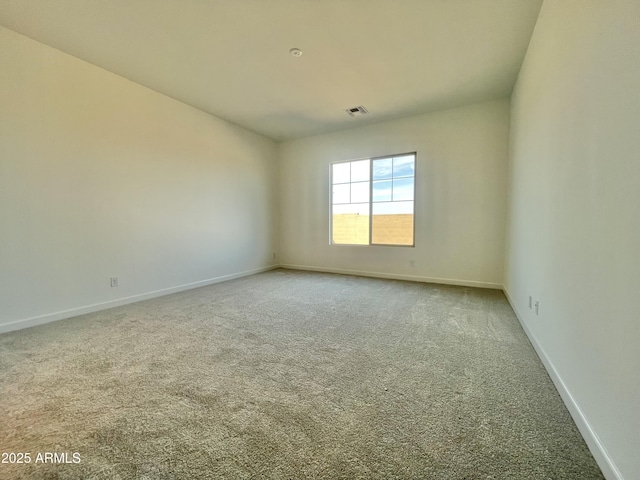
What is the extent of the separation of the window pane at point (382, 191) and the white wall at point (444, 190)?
54cm

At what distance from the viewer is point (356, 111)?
4.38 meters

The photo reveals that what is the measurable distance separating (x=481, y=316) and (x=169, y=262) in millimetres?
4232

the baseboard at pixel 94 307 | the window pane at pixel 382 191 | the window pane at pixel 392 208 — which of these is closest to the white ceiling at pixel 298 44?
the window pane at pixel 382 191

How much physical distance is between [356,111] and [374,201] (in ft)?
5.44

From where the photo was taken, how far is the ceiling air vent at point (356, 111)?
4254 mm

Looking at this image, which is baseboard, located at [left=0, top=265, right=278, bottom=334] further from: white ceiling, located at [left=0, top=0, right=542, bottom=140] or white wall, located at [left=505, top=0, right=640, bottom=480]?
white wall, located at [left=505, top=0, right=640, bottom=480]

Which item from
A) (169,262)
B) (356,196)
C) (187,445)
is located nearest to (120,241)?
(169,262)

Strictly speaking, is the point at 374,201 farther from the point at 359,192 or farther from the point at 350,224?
the point at 350,224

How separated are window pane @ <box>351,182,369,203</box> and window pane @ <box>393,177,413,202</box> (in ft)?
1.83

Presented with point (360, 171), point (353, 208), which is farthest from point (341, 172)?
point (353, 208)

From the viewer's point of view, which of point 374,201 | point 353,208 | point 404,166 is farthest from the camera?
point 353,208

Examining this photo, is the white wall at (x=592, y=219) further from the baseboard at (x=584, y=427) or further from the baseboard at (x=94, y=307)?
the baseboard at (x=94, y=307)

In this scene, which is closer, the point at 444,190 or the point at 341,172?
the point at 444,190

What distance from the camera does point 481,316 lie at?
2.90 m
